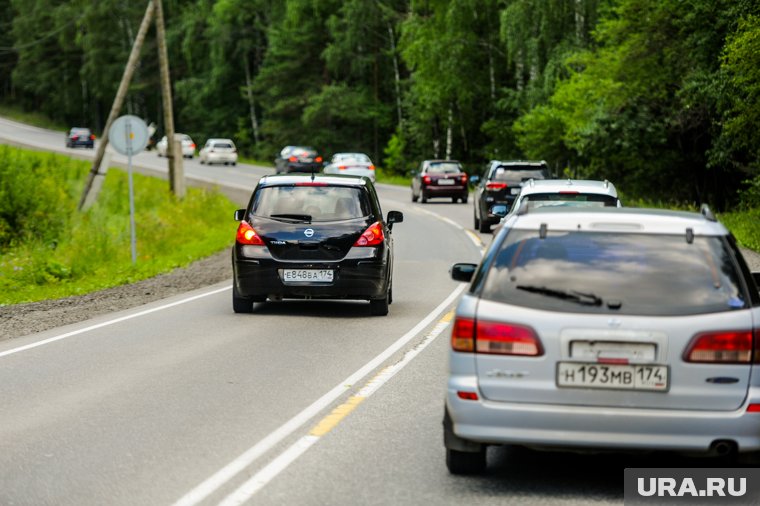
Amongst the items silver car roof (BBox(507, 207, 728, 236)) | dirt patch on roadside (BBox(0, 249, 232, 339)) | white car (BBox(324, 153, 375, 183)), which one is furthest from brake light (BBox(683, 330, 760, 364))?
white car (BBox(324, 153, 375, 183))

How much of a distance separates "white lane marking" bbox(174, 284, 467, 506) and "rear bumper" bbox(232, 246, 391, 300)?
186 centimetres

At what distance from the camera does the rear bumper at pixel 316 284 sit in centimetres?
1437

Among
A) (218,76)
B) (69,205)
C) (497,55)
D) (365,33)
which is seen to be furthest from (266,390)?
(218,76)

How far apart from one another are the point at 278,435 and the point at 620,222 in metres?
2.69

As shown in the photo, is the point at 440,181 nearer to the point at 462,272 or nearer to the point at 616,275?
the point at 462,272

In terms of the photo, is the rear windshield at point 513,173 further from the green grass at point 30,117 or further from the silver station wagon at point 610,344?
the green grass at point 30,117

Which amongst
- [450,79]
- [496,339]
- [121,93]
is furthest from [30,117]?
[496,339]

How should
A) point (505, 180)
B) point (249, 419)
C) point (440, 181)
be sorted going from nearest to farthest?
point (249, 419) → point (505, 180) → point (440, 181)

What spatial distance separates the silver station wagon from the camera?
596cm

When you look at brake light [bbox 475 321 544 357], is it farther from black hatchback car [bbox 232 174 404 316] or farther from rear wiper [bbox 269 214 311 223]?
rear wiper [bbox 269 214 311 223]

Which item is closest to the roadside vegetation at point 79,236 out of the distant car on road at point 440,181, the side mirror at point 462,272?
the distant car on road at point 440,181

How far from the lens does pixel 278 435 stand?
778cm

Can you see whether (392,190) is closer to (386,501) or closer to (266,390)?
(266,390)

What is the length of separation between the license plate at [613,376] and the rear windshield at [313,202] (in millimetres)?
8835
